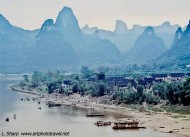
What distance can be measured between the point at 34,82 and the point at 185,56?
67.0 metres

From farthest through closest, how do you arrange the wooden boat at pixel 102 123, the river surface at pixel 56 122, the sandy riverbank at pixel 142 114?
the wooden boat at pixel 102 123 < the sandy riverbank at pixel 142 114 < the river surface at pixel 56 122

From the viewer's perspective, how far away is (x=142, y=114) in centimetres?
7031

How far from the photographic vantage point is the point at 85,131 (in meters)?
56.7

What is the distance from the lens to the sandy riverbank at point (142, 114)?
58.1 metres

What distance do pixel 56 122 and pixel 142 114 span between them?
1439cm

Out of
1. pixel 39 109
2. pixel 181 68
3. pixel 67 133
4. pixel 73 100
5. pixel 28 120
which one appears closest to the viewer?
pixel 67 133

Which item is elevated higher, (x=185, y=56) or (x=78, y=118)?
(x=185, y=56)

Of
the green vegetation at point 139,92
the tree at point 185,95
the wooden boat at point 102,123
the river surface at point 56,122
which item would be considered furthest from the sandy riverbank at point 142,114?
the wooden boat at point 102,123

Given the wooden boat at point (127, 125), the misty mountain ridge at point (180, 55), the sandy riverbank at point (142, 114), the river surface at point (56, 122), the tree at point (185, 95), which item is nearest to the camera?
the river surface at point (56, 122)

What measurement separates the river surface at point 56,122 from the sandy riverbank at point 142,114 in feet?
8.30

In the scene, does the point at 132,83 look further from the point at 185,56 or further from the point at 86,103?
the point at 185,56

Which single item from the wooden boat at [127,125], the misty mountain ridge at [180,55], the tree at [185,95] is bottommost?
the wooden boat at [127,125]

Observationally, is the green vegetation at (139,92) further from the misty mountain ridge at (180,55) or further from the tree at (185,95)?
the misty mountain ridge at (180,55)

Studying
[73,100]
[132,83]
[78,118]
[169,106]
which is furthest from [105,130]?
[132,83]
